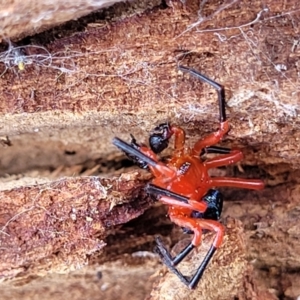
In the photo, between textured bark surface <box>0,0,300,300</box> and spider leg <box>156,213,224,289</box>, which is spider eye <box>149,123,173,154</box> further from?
spider leg <box>156,213,224,289</box>

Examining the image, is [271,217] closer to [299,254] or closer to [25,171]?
[299,254]

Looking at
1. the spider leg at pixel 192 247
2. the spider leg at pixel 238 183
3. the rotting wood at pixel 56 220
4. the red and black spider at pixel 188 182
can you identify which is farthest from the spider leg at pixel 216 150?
the rotting wood at pixel 56 220

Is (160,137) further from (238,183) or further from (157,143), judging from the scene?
(238,183)

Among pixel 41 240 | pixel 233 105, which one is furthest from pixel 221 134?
pixel 41 240

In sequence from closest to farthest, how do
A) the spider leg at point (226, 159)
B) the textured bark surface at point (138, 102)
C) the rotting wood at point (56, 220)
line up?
the textured bark surface at point (138, 102), the rotting wood at point (56, 220), the spider leg at point (226, 159)

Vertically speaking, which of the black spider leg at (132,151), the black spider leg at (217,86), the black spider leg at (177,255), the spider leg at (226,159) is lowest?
the black spider leg at (177,255)

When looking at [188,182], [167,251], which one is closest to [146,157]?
[188,182]

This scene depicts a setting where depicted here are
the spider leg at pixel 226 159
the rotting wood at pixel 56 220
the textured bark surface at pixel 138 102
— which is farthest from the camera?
the spider leg at pixel 226 159

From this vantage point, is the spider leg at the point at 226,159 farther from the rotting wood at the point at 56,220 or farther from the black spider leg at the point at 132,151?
the rotting wood at the point at 56,220

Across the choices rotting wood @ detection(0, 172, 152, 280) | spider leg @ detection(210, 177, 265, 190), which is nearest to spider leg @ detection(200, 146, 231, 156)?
spider leg @ detection(210, 177, 265, 190)
